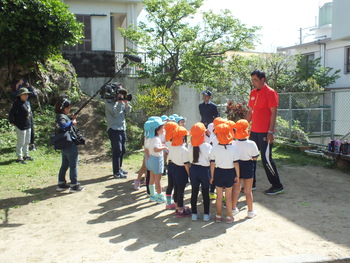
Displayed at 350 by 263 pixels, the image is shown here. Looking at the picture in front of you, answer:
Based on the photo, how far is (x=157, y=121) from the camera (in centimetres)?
541

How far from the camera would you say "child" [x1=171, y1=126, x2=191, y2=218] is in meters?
4.73

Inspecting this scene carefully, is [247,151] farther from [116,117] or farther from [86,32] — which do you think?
[86,32]

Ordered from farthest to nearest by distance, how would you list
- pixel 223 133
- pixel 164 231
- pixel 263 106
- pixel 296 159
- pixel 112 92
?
pixel 296 159 < pixel 112 92 < pixel 263 106 < pixel 223 133 < pixel 164 231

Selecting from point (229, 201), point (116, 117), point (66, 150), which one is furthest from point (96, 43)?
point (229, 201)

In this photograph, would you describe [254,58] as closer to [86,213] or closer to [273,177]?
[273,177]

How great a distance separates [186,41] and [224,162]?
8.88 metres

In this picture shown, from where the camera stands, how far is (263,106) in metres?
5.66

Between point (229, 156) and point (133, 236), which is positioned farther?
point (229, 156)

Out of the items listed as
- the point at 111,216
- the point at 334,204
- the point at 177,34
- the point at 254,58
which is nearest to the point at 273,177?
the point at 334,204

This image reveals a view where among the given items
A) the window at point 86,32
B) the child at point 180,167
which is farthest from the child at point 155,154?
the window at point 86,32

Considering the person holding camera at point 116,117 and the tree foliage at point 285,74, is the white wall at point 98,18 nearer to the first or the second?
the tree foliage at point 285,74

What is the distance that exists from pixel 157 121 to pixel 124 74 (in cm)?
1135

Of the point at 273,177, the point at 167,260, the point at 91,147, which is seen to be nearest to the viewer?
the point at 167,260

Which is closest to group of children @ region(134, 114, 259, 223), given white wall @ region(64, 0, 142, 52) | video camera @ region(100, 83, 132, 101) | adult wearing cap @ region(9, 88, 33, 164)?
video camera @ region(100, 83, 132, 101)
